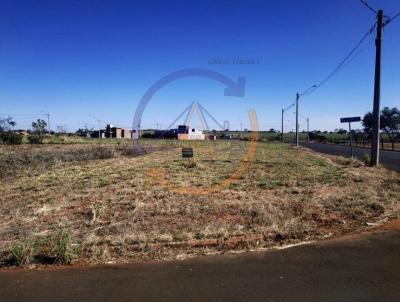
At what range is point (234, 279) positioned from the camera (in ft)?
13.3

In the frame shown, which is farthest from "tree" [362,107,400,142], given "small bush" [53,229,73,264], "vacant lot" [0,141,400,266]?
"small bush" [53,229,73,264]

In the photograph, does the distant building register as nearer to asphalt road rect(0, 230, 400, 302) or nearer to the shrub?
the shrub

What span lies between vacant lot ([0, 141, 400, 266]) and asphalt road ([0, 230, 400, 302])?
401 mm

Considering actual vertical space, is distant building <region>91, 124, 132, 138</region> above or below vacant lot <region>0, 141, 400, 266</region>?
above

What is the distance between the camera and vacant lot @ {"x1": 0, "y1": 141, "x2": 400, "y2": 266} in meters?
5.15

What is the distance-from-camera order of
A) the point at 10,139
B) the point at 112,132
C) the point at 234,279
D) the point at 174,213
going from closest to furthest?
1. the point at 234,279
2. the point at 174,213
3. the point at 10,139
4. the point at 112,132

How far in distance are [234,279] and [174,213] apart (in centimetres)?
343

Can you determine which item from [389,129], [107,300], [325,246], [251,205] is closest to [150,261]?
[107,300]

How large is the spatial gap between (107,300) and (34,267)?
1563 mm

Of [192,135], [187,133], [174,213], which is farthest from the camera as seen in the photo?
[192,135]

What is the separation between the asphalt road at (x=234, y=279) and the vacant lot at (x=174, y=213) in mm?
401

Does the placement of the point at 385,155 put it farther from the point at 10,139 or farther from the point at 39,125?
the point at 39,125

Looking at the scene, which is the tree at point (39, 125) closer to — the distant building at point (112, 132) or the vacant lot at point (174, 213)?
the distant building at point (112, 132)

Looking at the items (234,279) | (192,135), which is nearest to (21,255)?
(234,279)
